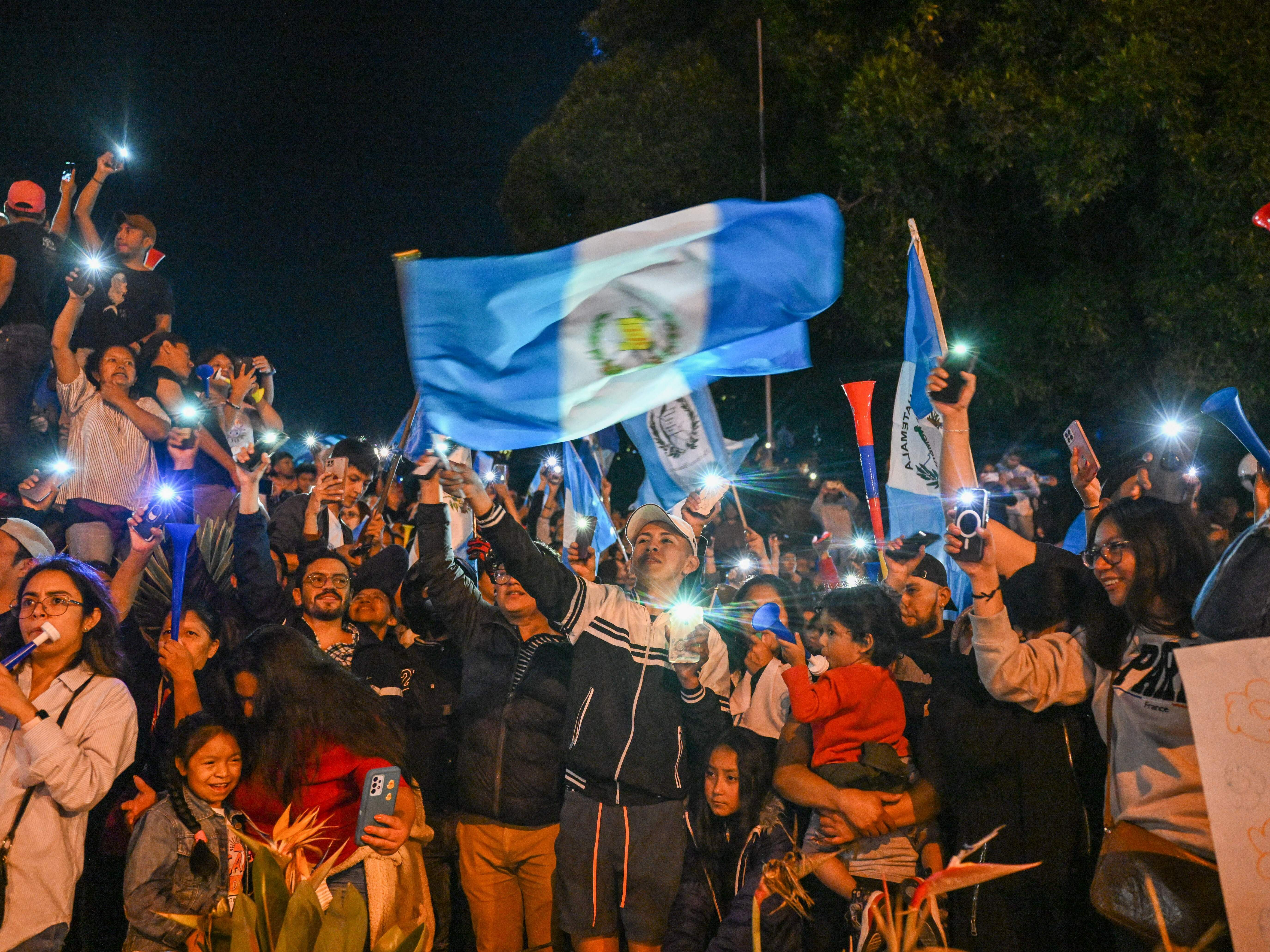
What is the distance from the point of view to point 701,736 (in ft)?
14.1

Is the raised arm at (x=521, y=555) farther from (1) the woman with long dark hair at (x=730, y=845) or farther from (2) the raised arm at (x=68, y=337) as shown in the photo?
(2) the raised arm at (x=68, y=337)

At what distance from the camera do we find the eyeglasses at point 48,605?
383 centimetres

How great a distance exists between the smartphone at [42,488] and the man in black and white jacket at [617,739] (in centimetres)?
353

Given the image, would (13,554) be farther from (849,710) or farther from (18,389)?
(849,710)

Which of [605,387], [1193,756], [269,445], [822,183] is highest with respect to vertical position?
[822,183]

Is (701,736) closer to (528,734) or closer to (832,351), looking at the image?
(528,734)

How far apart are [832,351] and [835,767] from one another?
10.1m

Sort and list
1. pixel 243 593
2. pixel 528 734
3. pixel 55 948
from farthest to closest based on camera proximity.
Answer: pixel 243 593, pixel 528 734, pixel 55 948

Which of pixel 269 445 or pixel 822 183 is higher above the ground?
pixel 822 183

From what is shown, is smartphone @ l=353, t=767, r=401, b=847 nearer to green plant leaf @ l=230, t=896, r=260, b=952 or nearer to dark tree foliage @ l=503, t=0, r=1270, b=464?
green plant leaf @ l=230, t=896, r=260, b=952

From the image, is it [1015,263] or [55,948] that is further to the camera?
[1015,263]

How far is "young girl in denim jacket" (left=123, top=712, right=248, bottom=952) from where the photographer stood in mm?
3523

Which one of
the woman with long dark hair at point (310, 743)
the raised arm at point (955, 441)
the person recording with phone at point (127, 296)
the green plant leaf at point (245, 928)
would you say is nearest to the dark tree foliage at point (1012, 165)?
the raised arm at point (955, 441)

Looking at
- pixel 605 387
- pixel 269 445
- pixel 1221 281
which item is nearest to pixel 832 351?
pixel 1221 281
